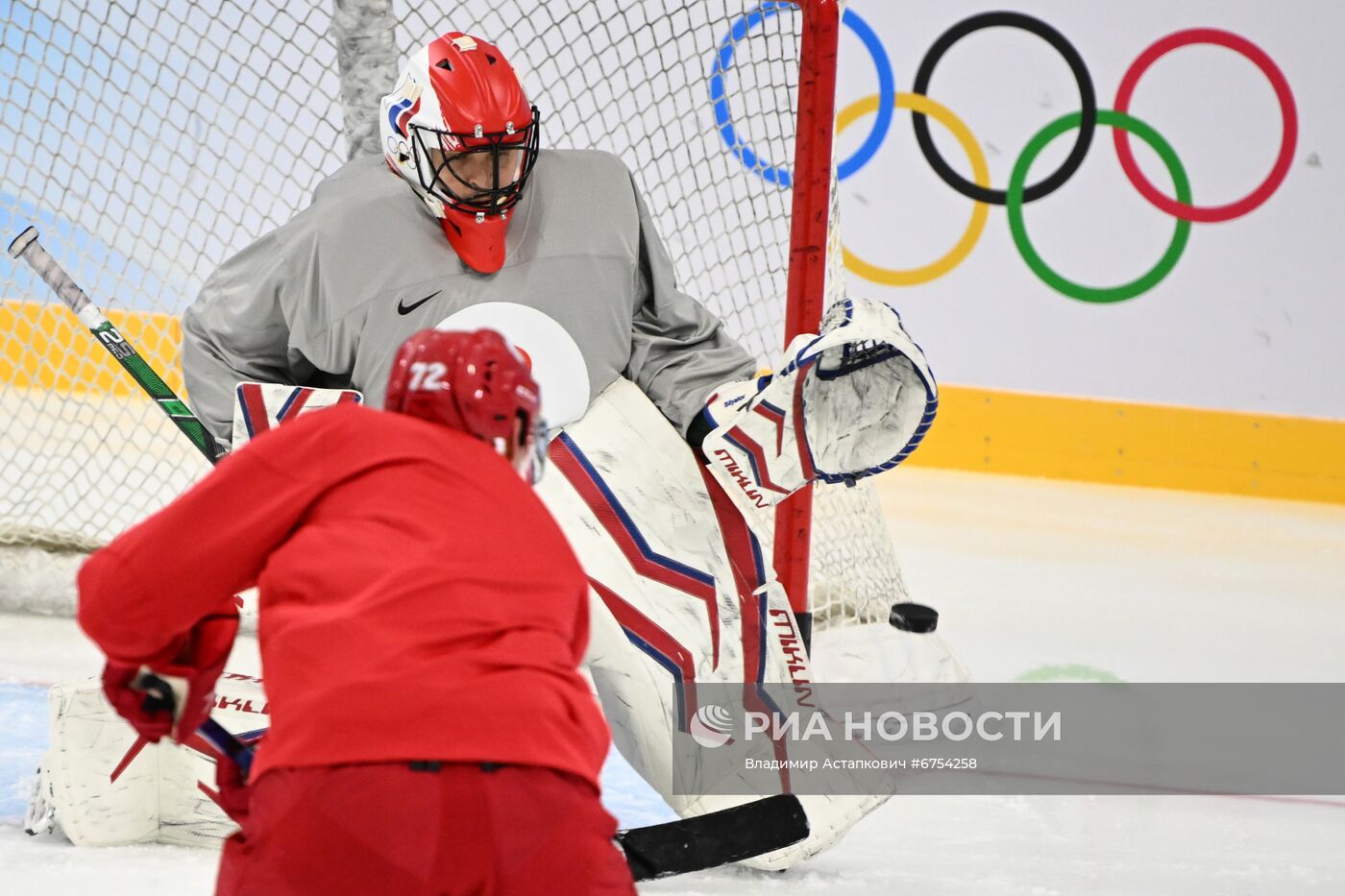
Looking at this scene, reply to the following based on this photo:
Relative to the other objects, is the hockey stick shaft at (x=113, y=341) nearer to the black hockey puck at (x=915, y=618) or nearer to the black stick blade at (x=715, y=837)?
the black stick blade at (x=715, y=837)

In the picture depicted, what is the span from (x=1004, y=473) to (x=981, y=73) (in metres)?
1.45

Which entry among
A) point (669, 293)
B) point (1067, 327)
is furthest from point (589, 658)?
point (1067, 327)

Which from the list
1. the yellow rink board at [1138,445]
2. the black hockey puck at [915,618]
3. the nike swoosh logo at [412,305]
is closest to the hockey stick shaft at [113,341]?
the nike swoosh logo at [412,305]

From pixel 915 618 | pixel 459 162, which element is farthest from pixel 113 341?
pixel 915 618

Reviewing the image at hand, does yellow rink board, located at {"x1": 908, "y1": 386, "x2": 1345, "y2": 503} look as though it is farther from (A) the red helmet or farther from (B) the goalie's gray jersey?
(A) the red helmet

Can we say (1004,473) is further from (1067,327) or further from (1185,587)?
(1185,587)

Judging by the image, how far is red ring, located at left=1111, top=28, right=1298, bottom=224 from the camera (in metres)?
5.14

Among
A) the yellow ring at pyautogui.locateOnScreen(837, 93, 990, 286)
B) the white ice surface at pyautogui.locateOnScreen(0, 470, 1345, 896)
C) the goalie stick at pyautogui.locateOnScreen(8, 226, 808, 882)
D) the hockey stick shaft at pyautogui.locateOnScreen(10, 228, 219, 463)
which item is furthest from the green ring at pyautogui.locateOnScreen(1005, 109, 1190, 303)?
the hockey stick shaft at pyautogui.locateOnScreen(10, 228, 219, 463)

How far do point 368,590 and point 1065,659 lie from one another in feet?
8.85

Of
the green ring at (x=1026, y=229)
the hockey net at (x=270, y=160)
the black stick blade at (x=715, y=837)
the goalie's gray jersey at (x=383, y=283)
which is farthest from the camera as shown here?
the green ring at (x=1026, y=229)

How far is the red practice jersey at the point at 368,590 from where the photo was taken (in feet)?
4.14

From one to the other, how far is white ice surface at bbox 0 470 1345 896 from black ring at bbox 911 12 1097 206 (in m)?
1.04

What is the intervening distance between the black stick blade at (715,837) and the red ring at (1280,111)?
3.63m

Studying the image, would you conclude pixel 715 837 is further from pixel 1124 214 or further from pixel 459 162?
pixel 1124 214
